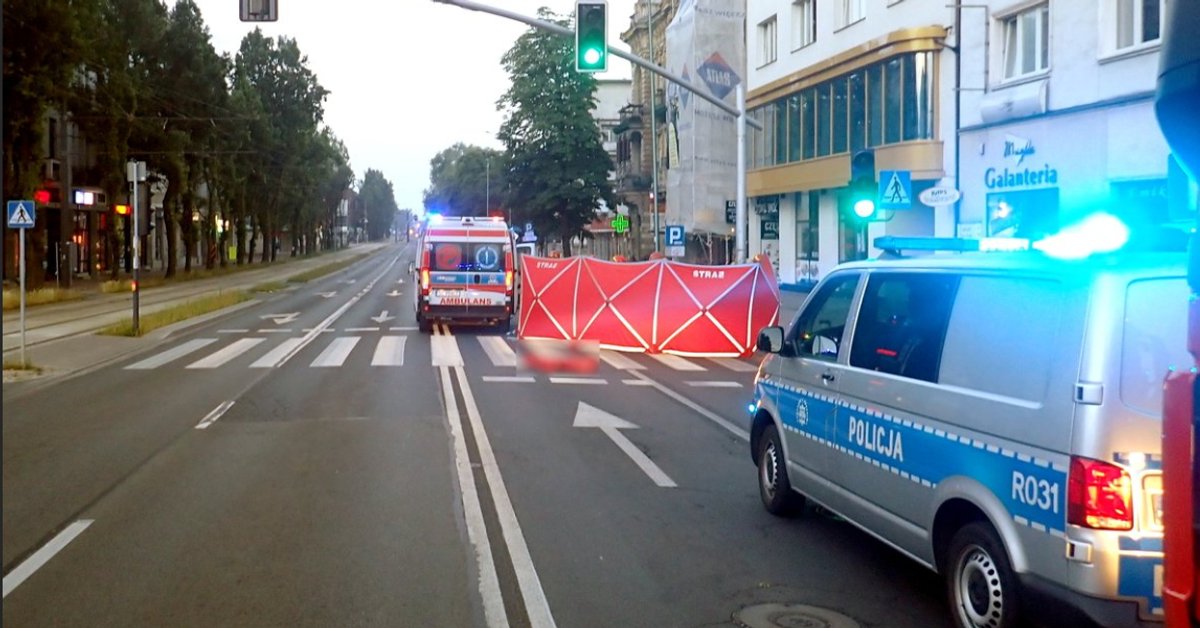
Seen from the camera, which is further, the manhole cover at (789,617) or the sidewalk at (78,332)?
the sidewalk at (78,332)

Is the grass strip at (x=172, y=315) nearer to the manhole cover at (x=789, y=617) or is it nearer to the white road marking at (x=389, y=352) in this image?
the white road marking at (x=389, y=352)

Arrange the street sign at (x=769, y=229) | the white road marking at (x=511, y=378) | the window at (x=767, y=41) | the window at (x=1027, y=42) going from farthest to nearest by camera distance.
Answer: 1. the street sign at (x=769, y=229)
2. the window at (x=767, y=41)
3. the window at (x=1027, y=42)
4. the white road marking at (x=511, y=378)

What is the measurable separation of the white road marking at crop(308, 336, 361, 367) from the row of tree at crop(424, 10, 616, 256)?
33.3m

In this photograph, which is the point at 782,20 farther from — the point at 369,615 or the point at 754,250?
the point at 369,615

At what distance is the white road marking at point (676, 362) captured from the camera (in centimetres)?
1928

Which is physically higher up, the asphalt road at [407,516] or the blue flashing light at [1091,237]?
the blue flashing light at [1091,237]

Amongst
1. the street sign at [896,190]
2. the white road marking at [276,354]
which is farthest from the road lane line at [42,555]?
the street sign at [896,190]

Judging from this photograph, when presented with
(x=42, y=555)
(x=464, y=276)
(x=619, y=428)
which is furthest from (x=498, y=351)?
(x=42, y=555)

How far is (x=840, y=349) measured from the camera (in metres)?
7.12

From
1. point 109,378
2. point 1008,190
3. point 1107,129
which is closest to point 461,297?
point 109,378

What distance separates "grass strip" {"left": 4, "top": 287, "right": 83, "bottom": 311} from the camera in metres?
33.2

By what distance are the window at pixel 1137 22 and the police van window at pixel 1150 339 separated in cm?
1578

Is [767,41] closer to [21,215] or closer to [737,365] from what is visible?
[737,365]

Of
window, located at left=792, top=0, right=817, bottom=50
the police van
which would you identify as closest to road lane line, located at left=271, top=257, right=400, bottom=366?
the police van
